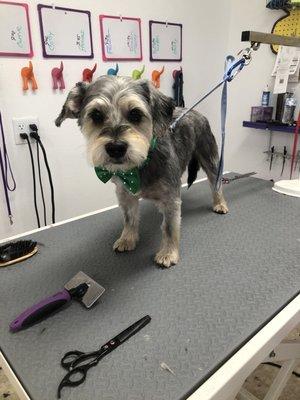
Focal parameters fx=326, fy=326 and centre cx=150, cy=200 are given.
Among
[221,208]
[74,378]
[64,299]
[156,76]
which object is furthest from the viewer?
[156,76]

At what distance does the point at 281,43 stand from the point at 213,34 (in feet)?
4.47

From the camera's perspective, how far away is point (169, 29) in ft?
6.97

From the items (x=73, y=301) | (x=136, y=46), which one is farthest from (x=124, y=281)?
(x=136, y=46)

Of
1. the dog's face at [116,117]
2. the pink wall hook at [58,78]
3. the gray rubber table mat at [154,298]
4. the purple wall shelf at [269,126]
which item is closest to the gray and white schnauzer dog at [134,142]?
the dog's face at [116,117]

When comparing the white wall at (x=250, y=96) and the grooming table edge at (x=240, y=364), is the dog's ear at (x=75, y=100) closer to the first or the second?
A: the grooming table edge at (x=240, y=364)

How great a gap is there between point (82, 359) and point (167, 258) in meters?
0.43

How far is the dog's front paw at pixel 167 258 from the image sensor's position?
3.37 feet

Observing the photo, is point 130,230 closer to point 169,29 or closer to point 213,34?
point 169,29

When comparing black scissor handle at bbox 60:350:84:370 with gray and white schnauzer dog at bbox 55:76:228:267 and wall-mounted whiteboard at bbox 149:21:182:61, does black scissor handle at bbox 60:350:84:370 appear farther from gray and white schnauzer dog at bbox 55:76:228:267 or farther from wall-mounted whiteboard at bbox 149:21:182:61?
wall-mounted whiteboard at bbox 149:21:182:61

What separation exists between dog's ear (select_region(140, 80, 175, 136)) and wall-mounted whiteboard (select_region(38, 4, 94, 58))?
3.06ft

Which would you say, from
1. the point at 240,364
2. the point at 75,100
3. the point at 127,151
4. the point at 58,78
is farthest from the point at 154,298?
the point at 58,78

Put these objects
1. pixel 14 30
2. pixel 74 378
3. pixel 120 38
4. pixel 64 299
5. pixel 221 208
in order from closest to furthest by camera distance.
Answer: pixel 74 378
pixel 64 299
pixel 221 208
pixel 14 30
pixel 120 38

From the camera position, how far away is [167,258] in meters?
1.04

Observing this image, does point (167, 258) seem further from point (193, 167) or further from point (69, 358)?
point (193, 167)
